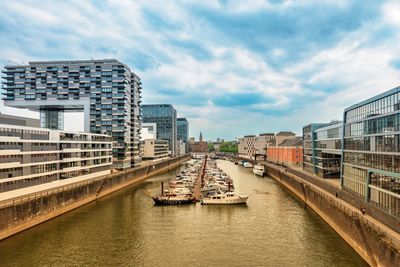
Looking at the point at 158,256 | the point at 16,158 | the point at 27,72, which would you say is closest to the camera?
the point at 158,256

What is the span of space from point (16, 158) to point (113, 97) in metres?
71.4

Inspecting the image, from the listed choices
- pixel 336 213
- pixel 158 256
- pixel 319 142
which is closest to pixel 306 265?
pixel 336 213

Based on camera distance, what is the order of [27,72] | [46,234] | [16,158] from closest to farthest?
[46,234], [16,158], [27,72]

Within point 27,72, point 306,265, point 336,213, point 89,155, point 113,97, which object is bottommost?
point 306,265

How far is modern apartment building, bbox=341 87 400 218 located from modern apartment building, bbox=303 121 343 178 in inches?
674

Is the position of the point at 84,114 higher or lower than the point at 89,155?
higher

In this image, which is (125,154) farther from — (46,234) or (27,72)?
(46,234)

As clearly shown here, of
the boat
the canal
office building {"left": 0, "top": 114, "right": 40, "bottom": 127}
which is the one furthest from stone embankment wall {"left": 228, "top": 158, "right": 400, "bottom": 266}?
office building {"left": 0, "top": 114, "right": 40, "bottom": 127}

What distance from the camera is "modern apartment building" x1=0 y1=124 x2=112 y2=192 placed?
52.8 m

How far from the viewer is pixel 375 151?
43.1m

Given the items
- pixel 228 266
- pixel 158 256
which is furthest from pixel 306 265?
pixel 158 256

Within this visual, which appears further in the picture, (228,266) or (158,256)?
(158,256)

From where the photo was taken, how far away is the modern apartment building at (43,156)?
5276cm

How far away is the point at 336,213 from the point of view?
151ft
